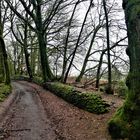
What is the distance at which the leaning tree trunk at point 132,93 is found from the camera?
842 centimetres

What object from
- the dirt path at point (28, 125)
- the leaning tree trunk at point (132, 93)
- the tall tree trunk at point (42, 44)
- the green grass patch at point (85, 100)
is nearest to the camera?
the leaning tree trunk at point (132, 93)

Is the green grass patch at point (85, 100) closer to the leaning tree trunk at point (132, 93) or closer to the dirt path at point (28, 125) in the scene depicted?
the dirt path at point (28, 125)

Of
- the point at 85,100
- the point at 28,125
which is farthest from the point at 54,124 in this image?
the point at 85,100

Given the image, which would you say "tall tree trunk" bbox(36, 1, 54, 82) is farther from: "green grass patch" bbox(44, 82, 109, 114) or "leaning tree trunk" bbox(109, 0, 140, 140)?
"leaning tree trunk" bbox(109, 0, 140, 140)

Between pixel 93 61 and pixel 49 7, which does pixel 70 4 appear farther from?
pixel 93 61

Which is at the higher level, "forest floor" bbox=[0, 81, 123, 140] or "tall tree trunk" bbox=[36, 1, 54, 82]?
"tall tree trunk" bbox=[36, 1, 54, 82]

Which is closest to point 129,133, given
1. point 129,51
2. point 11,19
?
point 129,51

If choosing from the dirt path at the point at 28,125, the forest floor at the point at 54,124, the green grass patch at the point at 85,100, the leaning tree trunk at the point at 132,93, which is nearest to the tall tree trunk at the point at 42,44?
the green grass patch at the point at 85,100

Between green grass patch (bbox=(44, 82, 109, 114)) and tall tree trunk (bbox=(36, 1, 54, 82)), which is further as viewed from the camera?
tall tree trunk (bbox=(36, 1, 54, 82))

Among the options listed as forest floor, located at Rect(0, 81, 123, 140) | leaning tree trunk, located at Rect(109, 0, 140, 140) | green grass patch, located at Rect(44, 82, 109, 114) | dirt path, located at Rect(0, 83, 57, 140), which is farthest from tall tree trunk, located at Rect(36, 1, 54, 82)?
leaning tree trunk, located at Rect(109, 0, 140, 140)

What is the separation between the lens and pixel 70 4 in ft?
98.9

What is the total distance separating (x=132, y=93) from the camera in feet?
28.9

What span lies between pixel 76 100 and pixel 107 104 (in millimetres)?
3774

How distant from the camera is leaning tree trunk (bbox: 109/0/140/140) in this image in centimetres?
842
